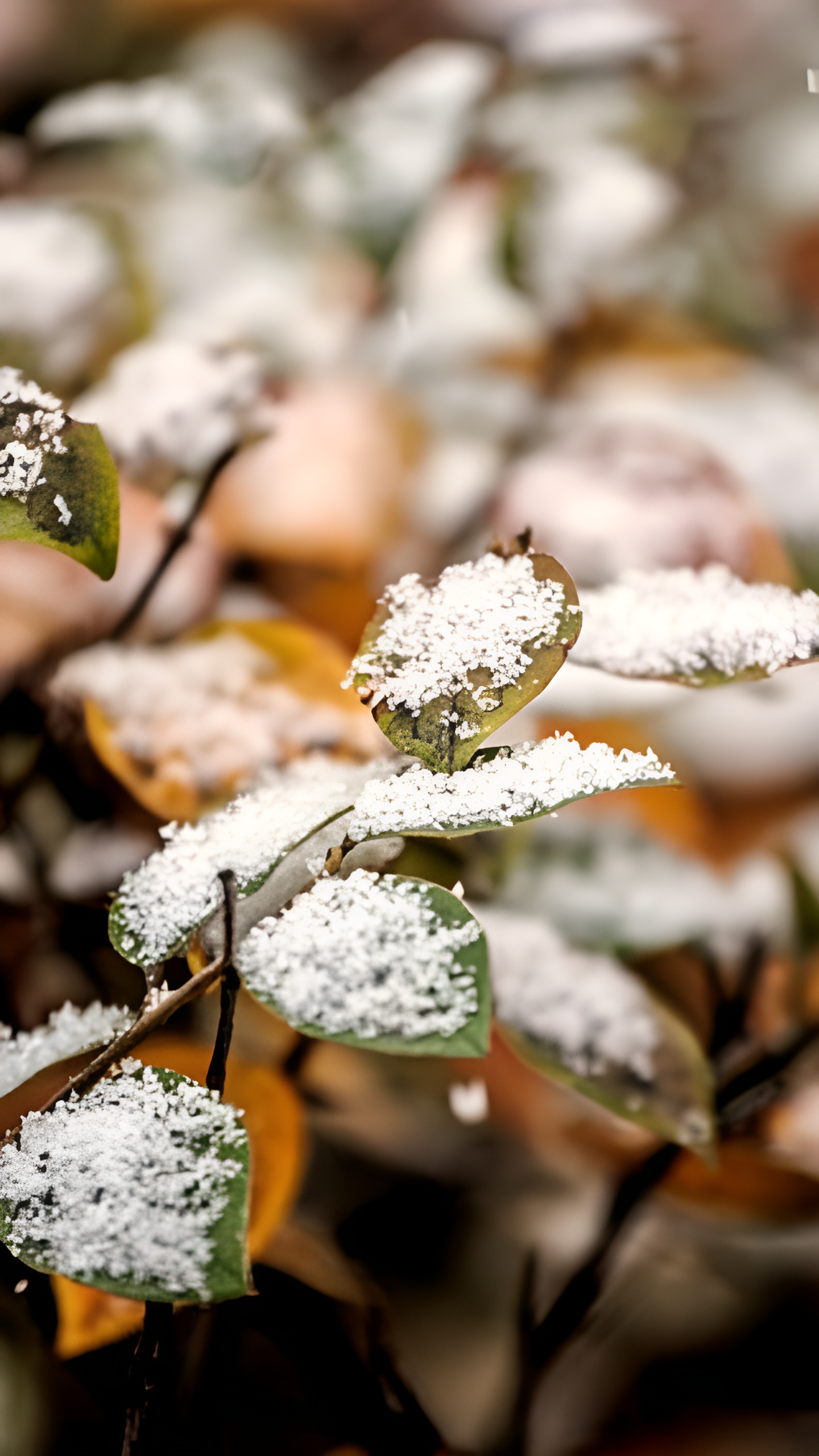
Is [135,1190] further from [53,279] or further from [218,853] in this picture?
[53,279]

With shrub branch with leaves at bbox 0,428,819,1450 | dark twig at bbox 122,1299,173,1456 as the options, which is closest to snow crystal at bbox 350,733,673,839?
shrub branch with leaves at bbox 0,428,819,1450

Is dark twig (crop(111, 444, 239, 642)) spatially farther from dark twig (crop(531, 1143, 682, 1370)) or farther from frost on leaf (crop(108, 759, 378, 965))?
dark twig (crop(531, 1143, 682, 1370))

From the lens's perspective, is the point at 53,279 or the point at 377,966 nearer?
the point at 377,966

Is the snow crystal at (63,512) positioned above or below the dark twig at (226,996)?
above

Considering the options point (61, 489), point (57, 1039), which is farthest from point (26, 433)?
point (57, 1039)

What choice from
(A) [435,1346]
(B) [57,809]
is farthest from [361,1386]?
(B) [57,809]

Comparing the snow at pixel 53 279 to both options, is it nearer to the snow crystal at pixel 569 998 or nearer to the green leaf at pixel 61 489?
the green leaf at pixel 61 489

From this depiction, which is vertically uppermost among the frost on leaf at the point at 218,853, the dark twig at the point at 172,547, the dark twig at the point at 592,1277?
the dark twig at the point at 172,547

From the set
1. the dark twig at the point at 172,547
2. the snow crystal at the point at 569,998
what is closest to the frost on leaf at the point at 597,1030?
the snow crystal at the point at 569,998
